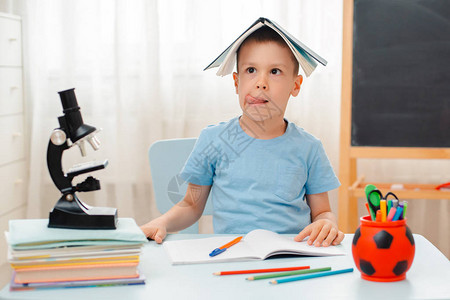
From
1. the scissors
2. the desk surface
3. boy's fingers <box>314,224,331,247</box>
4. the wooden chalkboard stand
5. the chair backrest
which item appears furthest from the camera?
the wooden chalkboard stand

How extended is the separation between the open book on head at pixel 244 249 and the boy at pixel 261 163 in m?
0.21

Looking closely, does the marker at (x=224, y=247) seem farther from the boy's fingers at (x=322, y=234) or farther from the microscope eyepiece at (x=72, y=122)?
the microscope eyepiece at (x=72, y=122)

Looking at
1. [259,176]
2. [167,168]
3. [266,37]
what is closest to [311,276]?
[259,176]

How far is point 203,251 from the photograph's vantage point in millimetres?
972

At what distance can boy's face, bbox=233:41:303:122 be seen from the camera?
1282 mm

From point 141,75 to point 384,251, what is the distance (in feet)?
6.63

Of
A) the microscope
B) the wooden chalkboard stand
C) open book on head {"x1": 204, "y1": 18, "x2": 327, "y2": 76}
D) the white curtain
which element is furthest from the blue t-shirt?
the white curtain

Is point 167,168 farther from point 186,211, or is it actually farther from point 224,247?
point 224,247

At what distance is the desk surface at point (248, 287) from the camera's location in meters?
0.77

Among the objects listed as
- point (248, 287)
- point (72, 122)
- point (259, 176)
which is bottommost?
point (248, 287)

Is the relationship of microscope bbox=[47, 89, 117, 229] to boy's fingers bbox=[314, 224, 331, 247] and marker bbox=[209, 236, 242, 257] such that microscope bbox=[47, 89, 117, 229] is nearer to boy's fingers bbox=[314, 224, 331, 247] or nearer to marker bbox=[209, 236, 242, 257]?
marker bbox=[209, 236, 242, 257]

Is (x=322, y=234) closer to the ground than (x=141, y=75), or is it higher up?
closer to the ground

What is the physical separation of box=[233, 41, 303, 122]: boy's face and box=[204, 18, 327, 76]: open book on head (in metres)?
0.05

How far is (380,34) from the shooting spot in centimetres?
214
